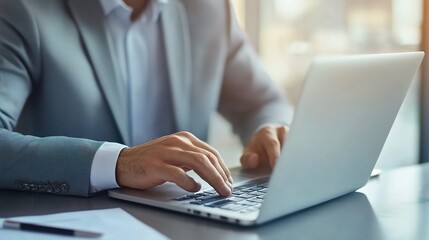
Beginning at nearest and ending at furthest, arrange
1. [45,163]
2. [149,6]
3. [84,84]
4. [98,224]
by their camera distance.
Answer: [98,224] → [45,163] → [84,84] → [149,6]

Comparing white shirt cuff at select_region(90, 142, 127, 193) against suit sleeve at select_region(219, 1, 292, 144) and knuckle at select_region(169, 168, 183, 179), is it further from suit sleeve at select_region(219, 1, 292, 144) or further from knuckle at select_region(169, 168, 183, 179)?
suit sleeve at select_region(219, 1, 292, 144)

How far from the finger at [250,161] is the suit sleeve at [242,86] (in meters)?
0.45

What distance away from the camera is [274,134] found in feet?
4.41

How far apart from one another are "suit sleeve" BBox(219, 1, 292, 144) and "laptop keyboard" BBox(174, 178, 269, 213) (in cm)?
71

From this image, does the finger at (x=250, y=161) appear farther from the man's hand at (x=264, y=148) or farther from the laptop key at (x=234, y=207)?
the laptop key at (x=234, y=207)

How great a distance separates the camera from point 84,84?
1484mm

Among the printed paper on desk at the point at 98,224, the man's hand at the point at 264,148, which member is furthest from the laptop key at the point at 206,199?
the man's hand at the point at 264,148

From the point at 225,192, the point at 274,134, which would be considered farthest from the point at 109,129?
the point at 225,192

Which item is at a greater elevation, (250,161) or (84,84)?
(84,84)

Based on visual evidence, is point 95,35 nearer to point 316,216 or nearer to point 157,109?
point 157,109

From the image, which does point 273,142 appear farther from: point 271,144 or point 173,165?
point 173,165

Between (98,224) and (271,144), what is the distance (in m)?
0.52

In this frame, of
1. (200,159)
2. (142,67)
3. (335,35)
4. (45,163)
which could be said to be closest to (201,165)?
(200,159)

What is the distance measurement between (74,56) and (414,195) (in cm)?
76
